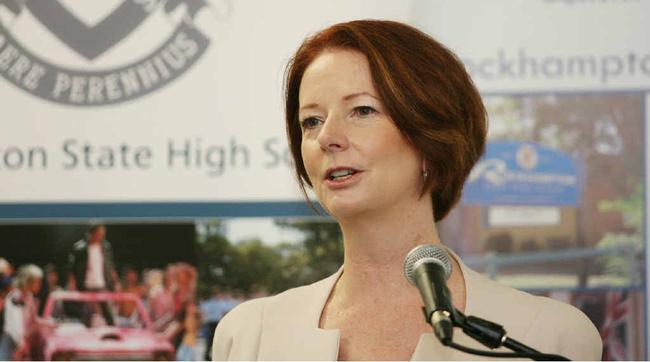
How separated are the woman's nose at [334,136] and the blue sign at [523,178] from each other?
5.40ft

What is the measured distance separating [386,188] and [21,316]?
2.04 metres

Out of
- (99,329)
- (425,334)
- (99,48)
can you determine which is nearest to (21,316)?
(99,329)

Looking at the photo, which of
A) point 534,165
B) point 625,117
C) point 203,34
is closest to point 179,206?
point 203,34

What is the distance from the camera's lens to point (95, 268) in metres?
3.59

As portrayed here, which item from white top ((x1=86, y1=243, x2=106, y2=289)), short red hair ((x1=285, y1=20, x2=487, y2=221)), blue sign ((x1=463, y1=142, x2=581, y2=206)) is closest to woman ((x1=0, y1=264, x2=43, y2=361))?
white top ((x1=86, y1=243, x2=106, y2=289))

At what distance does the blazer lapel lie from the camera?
1979 millimetres

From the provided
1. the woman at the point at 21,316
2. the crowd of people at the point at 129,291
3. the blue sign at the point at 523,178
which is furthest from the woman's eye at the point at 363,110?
the woman at the point at 21,316

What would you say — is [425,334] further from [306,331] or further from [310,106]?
[310,106]

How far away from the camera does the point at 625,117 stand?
3541 millimetres

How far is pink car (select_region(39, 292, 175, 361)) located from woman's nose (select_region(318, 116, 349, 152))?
1.82 metres

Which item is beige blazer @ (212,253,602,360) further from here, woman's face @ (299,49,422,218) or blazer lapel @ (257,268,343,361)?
woman's face @ (299,49,422,218)

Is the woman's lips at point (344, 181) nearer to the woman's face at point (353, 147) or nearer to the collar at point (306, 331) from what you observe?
the woman's face at point (353, 147)

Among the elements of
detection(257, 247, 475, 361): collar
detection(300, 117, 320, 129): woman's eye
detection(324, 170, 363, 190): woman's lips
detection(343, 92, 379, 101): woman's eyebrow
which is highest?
detection(343, 92, 379, 101): woman's eyebrow

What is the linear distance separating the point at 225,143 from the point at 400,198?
1.68m
